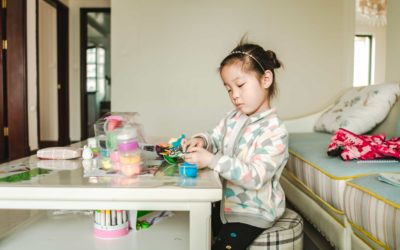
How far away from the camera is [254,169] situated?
3.08ft

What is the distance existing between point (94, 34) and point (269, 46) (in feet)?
19.2

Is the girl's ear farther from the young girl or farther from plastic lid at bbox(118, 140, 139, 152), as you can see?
plastic lid at bbox(118, 140, 139, 152)

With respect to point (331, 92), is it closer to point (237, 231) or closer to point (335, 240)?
point (335, 240)

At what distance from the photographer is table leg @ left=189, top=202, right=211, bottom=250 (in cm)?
76

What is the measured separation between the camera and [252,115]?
3.81ft

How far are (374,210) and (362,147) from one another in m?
0.48

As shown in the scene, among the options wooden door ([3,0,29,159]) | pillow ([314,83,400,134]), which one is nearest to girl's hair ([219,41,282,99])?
pillow ([314,83,400,134])

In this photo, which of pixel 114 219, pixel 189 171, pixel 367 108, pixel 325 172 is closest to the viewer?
pixel 189 171

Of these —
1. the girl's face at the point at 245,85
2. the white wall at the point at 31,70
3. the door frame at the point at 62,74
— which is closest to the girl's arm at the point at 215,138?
the girl's face at the point at 245,85

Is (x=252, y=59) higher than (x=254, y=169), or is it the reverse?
(x=252, y=59)

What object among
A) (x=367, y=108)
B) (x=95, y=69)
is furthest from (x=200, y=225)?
(x=95, y=69)

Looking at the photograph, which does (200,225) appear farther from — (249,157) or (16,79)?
(16,79)

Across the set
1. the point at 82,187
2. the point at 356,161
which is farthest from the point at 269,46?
the point at 82,187

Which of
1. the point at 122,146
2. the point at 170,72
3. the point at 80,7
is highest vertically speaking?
the point at 80,7
